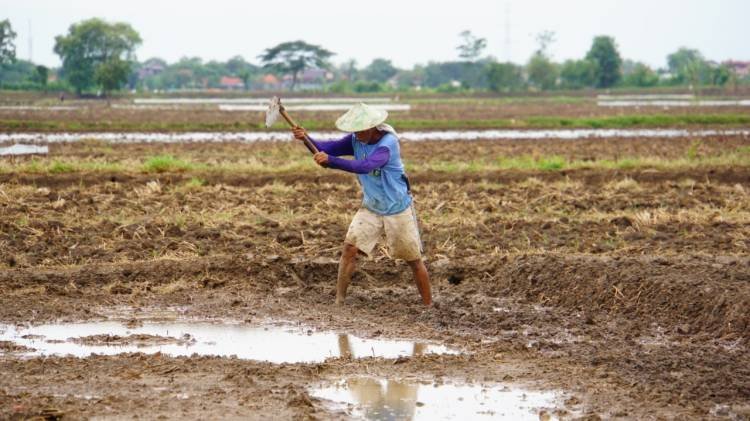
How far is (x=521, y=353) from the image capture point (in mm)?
7039

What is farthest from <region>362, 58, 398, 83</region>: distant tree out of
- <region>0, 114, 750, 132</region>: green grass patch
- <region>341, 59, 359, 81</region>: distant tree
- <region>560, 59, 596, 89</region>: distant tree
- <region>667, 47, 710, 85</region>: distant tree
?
<region>0, 114, 750, 132</region>: green grass patch

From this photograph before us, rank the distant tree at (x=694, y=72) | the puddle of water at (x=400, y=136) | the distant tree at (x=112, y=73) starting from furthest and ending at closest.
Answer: the distant tree at (x=694, y=72)
the distant tree at (x=112, y=73)
the puddle of water at (x=400, y=136)

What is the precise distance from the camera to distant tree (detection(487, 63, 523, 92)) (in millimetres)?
74562

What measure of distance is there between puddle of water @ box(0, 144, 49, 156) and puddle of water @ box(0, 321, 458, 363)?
44.6 feet

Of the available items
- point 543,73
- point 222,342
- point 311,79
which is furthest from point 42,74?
point 222,342

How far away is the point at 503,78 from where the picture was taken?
244ft

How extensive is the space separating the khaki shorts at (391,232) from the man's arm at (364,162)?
53 cm

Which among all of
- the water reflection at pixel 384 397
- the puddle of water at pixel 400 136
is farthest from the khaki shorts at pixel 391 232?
the puddle of water at pixel 400 136

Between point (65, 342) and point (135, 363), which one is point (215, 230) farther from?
point (135, 363)

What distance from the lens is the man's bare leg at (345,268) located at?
8352mm

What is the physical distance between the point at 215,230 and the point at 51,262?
1.79 metres

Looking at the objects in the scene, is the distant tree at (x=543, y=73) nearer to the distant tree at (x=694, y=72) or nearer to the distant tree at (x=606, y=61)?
the distant tree at (x=606, y=61)

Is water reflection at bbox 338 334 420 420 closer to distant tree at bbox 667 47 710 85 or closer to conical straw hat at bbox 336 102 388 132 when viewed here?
conical straw hat at bbox 336 102 388 132

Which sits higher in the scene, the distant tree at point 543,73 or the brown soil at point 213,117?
the distant tree at point 543,73
